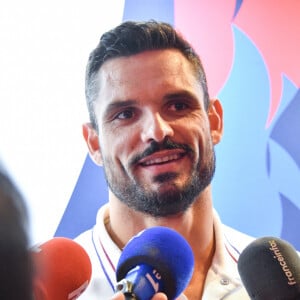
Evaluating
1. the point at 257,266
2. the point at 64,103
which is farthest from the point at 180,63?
the point at 257,266

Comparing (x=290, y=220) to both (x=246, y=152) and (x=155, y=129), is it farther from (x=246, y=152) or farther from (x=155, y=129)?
(x=155, y=129)

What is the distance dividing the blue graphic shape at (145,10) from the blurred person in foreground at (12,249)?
4.38 ft

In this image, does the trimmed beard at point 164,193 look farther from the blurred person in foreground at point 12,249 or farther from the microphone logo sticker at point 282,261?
the blurred person in foreground at point 12,249

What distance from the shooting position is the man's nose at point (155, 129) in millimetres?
1078

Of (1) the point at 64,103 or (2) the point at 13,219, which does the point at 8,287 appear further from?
(1) the point at 64,103

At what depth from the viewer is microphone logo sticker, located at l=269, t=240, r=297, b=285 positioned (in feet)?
2.45

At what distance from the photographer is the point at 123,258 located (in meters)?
0.71

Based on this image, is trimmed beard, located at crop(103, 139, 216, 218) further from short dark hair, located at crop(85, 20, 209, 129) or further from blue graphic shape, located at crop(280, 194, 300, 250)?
blue graphic shape, located at crop(280, 194, 300, 250)

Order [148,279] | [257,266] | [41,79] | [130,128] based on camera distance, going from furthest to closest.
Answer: [41,79] → [130,128] → [257,266] → [148,279]

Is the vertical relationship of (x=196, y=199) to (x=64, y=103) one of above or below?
below

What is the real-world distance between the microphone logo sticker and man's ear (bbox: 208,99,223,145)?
1.58 feet

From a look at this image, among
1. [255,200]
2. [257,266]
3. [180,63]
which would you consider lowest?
[255,200]

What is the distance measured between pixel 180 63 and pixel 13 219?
36.2 inches

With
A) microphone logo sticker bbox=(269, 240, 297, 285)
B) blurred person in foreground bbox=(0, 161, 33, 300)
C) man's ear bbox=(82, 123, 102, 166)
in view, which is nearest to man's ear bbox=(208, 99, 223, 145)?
man's ear bbox=(82, 123, 102, 166)
